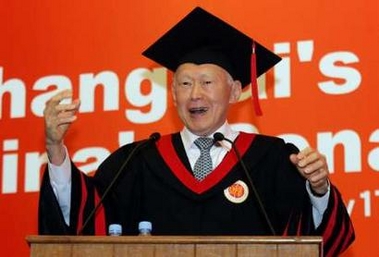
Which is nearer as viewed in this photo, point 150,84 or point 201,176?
point 201,176

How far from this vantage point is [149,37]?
157 inches

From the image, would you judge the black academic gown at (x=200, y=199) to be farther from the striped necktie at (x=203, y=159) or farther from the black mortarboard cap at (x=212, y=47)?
the black mortarboard cap at (x=212, y=47)

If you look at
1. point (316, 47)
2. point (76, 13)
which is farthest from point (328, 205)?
point (76, 13)

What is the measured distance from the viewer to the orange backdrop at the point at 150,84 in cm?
365

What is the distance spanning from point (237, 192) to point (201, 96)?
1.19 ft

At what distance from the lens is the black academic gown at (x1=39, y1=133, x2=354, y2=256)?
3.03 meters

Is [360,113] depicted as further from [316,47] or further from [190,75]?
[190,75]

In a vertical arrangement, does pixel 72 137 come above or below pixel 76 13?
below

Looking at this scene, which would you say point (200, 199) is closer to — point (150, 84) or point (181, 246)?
point (181, 246)

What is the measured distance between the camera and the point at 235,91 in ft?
11.6

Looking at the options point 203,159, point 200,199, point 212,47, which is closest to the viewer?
point 200,199

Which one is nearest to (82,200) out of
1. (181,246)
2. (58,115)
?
(58,115)

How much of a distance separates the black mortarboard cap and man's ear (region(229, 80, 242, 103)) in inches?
0.9

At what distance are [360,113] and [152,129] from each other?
80 cm
